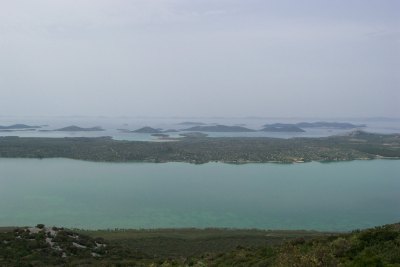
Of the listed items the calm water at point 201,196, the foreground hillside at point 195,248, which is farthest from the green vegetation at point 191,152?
the foreground hillside at point 195,248

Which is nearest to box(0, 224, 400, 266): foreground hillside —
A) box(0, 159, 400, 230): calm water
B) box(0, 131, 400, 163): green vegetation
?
box(0, 159, 400, 230): calm water

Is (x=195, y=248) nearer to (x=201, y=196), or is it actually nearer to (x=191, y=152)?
(x=201, y=196)

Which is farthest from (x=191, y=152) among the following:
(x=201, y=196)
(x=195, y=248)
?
Result: (x=195, y=248)

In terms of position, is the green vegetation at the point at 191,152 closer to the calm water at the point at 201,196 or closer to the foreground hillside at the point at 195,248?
the calm water at the point at 201,196

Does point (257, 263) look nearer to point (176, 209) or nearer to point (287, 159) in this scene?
point (176, 209)

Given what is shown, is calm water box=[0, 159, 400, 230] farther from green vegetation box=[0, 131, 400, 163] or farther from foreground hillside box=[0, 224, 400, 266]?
green vegetation box=[0, 131, 400, 163]

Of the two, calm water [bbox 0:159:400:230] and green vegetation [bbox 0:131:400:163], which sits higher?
green vegetation [bbox 0:131:400:163]
